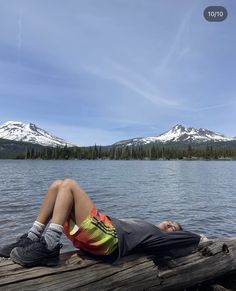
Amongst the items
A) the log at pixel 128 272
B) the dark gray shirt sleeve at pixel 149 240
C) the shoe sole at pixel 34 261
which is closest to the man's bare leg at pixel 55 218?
the shoe sole at pixel 34 261

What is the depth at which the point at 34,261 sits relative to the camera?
6.03 m

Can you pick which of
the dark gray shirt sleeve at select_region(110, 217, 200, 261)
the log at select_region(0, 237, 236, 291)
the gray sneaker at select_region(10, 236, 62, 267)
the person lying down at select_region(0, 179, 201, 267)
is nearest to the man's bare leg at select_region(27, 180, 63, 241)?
the person lying down at select_region(0, 179, 201, 267)

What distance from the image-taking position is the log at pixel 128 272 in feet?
19.2

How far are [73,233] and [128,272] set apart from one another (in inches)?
47.3

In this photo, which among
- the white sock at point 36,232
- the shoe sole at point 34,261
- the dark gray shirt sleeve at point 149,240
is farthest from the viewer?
the dark gray shirt sleeve at point 149,240

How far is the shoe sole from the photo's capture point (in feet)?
19.7

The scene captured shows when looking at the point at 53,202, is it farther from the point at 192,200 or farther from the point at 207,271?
the point at 192,200

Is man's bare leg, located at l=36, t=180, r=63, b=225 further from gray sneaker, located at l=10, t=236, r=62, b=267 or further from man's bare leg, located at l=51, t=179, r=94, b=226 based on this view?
gray sneaker, located at l=10, t=236, r=62, b=267

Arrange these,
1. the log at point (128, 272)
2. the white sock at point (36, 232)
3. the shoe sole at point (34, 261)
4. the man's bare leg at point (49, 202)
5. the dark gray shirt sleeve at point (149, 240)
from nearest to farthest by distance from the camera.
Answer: the log at point (128, 272) → the shoe sole at point (34, 261) → the white sock at point (36, 232) → the man's bare leg at point (49, 202) → the dark gray shirt sleeve at point (149, 240)

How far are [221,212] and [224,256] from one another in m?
16.9

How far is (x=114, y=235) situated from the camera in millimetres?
6660

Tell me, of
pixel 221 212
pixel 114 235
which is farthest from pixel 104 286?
pixel 221 212

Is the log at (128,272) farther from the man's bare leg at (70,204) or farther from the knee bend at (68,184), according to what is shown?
the knee bend at (68,184)

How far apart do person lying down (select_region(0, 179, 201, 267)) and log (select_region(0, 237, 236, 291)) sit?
0.17m
